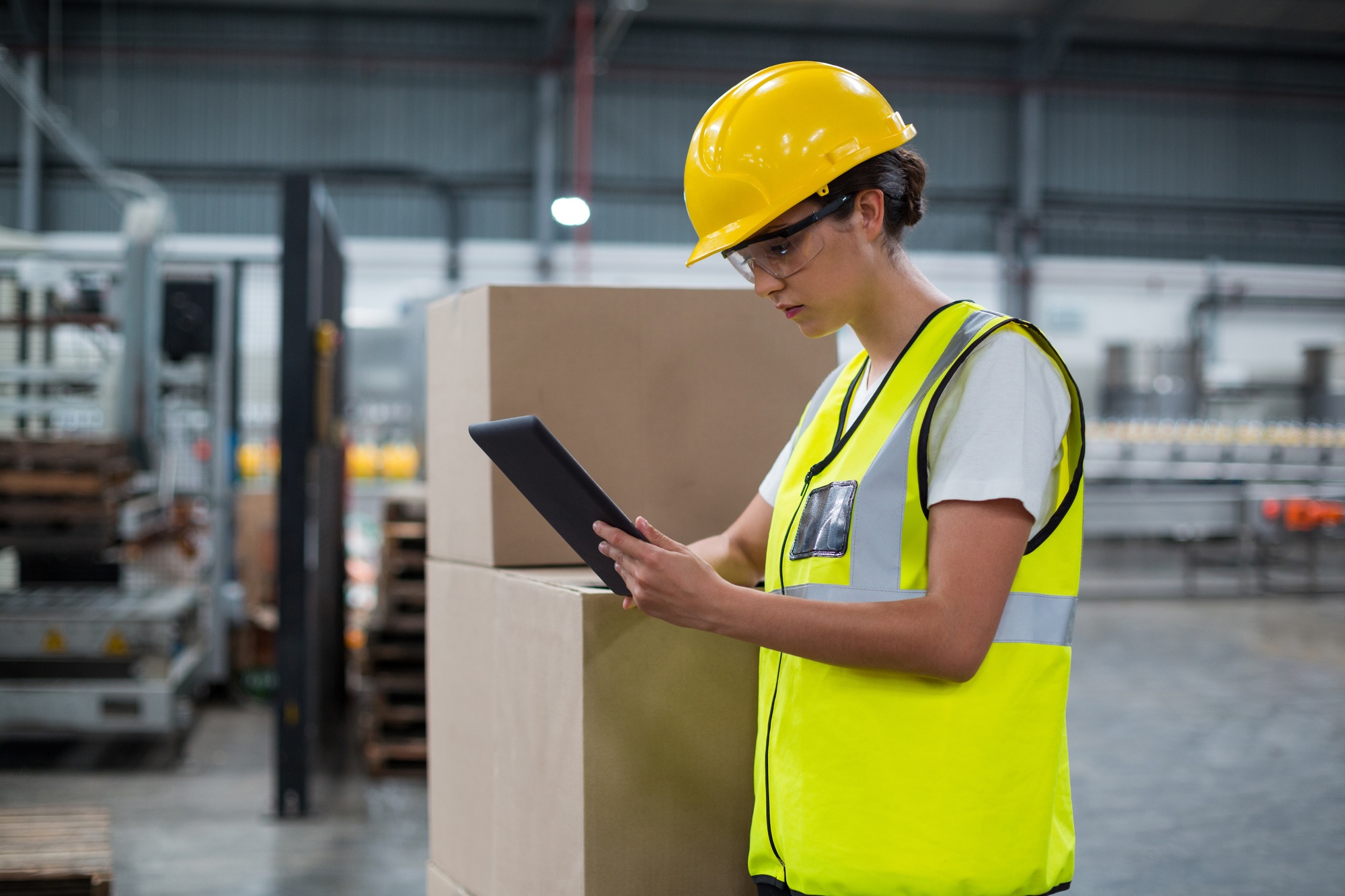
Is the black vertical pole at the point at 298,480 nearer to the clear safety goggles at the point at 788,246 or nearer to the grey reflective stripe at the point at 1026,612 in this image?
the clear safety goggles at the point at 788,246

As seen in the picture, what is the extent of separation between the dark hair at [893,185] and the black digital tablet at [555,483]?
40 cm

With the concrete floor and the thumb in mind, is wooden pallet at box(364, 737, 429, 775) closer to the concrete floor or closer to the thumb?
the concrete floor

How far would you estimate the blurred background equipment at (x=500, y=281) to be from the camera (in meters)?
4.81

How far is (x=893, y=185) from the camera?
1175 millimetres

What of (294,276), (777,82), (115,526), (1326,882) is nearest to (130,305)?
(115,526)

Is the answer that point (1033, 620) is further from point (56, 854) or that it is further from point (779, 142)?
point (56, 854)

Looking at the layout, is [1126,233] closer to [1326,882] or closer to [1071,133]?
[1071,133]

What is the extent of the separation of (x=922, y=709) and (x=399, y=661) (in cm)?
404

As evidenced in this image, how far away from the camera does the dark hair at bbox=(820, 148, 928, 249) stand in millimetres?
1155

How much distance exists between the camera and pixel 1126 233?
13766mm

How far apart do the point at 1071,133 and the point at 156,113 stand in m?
11.2

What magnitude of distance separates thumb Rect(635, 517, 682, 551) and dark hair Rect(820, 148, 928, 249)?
15.7 inches

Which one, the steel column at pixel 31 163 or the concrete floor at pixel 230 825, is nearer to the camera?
the concrete floor at pixel 230 825

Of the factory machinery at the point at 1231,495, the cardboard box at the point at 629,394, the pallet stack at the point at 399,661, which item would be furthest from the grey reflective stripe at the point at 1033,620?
the factory machinery at the point at 1231,495
